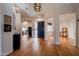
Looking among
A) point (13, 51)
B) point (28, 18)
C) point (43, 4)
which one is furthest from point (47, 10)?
point (13, 51)

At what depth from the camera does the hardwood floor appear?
3.38 meters

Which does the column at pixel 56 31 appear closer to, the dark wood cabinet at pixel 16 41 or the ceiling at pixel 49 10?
the ceiling at pixel 49 10

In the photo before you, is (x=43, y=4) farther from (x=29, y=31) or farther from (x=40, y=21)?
(x=29, y=31)

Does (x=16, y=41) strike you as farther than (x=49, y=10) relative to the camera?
Yes

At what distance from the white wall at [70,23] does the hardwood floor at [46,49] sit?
181 millimetres

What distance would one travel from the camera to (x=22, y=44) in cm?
359

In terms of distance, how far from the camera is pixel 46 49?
137 inches

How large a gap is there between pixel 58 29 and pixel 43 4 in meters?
0.76

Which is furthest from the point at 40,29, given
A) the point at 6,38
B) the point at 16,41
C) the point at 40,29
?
the point at 6,38

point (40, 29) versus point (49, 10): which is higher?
point (49, 10)

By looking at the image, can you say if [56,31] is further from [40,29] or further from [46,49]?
[46,49]

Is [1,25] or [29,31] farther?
[29,31]

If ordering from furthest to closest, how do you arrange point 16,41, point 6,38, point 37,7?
point 16,41 → point 6,38 → point 37,7

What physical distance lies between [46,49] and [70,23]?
3.01ft
